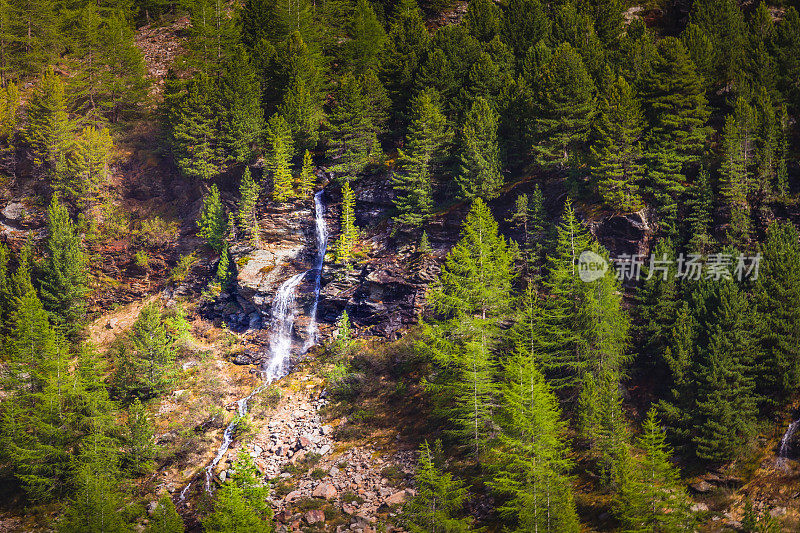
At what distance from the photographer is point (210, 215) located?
55.1 meters

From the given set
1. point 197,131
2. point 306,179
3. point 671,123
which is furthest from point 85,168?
point 671,123

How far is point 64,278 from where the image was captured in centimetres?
5128

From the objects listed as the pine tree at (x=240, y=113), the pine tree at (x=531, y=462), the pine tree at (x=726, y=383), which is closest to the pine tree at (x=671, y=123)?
the pine tree at (x=726, y=383)

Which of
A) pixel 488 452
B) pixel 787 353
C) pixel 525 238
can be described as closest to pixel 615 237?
pixel 525 238

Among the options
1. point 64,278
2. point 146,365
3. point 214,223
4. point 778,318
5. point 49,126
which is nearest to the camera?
point 778,318

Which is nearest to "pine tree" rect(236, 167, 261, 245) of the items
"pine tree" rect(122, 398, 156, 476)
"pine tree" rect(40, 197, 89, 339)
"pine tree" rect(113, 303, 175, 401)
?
"pine tree" rect(113, 303, 175, 401)

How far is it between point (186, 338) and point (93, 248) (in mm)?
15591

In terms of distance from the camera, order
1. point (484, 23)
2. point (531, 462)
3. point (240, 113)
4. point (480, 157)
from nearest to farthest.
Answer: point (531, 462) < point (480, 157) < point (240, 113) < point (484, 23)

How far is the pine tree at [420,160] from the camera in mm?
49719

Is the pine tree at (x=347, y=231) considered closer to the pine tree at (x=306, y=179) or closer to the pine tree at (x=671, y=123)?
the pine tree at (x=306, y=179)

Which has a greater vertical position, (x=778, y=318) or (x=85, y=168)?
(x=85, y=168)

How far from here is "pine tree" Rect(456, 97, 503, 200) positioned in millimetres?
47438

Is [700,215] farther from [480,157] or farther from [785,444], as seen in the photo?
[480,157]

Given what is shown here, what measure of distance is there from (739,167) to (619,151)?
7.88 metres
